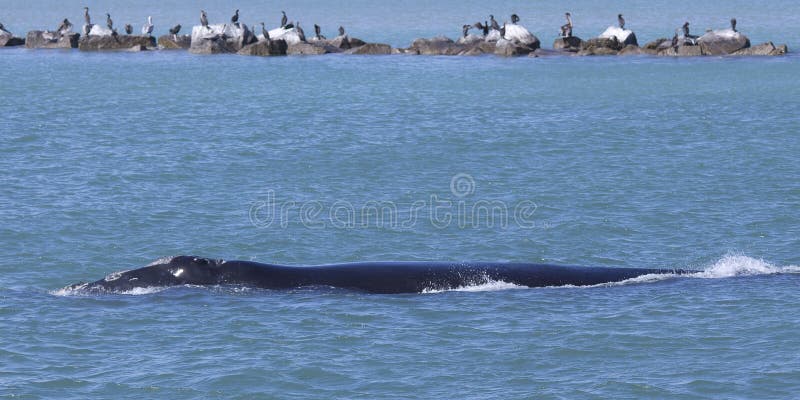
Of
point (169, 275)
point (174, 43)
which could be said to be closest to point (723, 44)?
point (174, 43)

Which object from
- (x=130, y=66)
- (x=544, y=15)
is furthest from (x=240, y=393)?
(x=544, y=15)

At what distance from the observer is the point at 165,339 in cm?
2280

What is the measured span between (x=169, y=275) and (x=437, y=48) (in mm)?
75225

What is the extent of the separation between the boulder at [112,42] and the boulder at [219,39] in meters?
5.30

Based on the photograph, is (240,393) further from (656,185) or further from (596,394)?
(656,185)

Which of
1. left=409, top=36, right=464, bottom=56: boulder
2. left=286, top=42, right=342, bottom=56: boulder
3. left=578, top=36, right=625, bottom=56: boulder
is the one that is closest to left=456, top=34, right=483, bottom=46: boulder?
left=409, top=36, right=464, bottom=56: boulder

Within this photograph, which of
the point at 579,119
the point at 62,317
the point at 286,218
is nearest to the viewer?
the point at 62,317

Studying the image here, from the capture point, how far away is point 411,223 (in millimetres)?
37125

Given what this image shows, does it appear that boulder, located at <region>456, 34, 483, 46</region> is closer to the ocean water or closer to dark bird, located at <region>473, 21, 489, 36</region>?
dark bird, located at <region>473, 21, 489, 36</region>

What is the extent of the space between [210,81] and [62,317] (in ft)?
196

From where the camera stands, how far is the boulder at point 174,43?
105 meters

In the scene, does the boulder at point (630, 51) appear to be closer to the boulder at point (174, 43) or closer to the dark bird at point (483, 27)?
the dark bird at point (483, 27)

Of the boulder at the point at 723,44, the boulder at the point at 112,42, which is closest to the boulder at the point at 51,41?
the boulder at the point at 112,42

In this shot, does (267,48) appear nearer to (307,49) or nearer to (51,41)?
(307,49)
